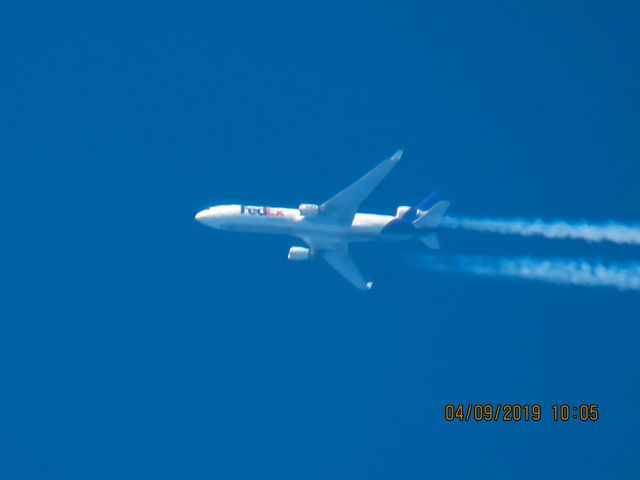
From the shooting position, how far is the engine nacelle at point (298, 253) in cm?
9912

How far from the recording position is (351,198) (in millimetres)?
97375

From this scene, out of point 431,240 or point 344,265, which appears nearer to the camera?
point 431,240

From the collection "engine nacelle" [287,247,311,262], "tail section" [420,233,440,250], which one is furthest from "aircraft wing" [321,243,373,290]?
"tail section" [420,233,440,250]

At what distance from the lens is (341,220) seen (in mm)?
98062

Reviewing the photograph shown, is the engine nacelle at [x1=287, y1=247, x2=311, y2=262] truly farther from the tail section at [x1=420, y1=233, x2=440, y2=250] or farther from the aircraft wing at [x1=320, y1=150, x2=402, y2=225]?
the tail section at [x1=420, y1=233, x2=440, y2=250]

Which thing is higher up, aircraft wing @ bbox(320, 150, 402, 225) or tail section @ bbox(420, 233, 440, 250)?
aircraft wing @ bbox(320, 150, 402, 225)

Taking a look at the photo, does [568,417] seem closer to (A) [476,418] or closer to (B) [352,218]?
(A) [476,418]

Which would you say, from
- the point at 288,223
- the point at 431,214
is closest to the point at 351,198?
the point at 288,223

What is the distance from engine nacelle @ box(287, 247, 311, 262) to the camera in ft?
325

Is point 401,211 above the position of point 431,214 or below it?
above

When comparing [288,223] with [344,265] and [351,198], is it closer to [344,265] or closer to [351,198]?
[351,198]

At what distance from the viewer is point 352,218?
322 feet

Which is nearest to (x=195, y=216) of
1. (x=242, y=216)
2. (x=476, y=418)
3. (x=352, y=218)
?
(x=242, y=216)

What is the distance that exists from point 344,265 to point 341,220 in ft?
14.6
